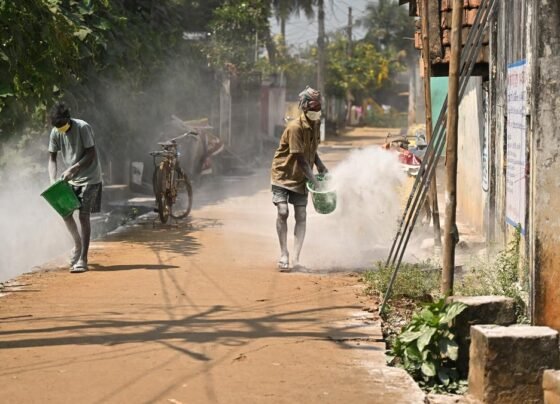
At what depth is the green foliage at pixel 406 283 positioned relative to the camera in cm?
944

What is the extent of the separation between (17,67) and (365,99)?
6000 centimetres

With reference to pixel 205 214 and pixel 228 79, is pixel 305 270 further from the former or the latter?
pixel 228 79

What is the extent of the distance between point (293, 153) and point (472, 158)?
5.55 metres

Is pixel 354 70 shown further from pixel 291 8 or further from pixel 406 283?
pixel 406 283

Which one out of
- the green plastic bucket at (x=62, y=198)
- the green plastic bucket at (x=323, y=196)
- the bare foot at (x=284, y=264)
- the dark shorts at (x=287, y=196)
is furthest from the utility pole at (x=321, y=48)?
the green plastic bucket at (x=62, y=198)

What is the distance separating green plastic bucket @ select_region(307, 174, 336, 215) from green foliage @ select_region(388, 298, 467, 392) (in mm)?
4533

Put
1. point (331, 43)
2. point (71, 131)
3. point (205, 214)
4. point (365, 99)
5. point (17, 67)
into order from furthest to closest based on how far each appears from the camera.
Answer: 1. point (331, 43)
2. point (365, 99)
3. point (205, 214)
4. point (17, 67)
5. point (71, 131)

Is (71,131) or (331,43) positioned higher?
(331,43)

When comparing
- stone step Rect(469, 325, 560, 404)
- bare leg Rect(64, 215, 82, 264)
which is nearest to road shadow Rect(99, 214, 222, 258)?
bare leg Rect(64, 215, 82, 264)

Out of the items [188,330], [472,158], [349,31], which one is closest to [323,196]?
[188,330]

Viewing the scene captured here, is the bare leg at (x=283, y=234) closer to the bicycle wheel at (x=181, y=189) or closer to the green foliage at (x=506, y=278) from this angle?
the green foliage at (x=506, y=278)

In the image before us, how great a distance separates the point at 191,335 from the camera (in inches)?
303

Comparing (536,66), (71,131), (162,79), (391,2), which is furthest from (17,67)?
(391,2)

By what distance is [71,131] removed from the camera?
1081 centimetres
